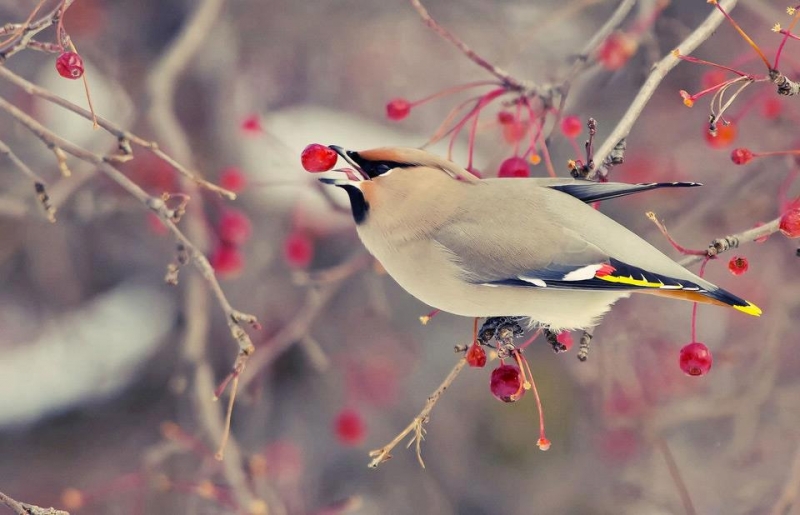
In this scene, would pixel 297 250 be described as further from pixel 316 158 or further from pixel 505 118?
pixel 316 158

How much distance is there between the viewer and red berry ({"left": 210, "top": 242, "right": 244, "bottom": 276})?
2941 mm

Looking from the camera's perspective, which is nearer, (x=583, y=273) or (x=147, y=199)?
(x=147, y=199)

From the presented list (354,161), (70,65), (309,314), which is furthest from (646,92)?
(309,314)

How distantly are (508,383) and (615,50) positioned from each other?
107cm

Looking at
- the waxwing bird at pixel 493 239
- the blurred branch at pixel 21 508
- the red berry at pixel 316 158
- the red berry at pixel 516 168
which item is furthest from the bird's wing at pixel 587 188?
the blurred branch at pixel 21 508

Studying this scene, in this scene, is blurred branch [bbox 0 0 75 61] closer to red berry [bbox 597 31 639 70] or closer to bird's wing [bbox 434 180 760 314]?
bird's wing [bbox 434 180 760 314]

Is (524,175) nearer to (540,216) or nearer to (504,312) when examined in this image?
(540,216)

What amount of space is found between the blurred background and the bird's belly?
129 cm

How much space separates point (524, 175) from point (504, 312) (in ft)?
1.15

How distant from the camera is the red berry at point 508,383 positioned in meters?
1.85

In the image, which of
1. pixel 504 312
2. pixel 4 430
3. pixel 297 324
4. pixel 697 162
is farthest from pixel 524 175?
pixel 4 430

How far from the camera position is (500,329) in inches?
78.9

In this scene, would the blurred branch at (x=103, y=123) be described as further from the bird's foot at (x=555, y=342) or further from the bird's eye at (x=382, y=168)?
the bird's foot at (x=555, y=342)

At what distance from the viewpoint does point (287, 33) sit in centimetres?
408
